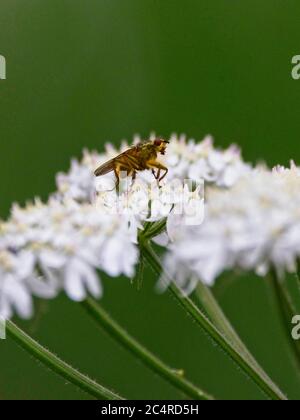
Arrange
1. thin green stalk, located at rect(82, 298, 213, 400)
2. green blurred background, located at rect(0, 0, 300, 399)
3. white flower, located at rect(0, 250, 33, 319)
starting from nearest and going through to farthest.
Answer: white flower, located at rect(0, 250, 33, 319), thin green stalk, located at rect(82, 298, 213, 400), green blurred background, located at rect(0, 0, 300, 399)

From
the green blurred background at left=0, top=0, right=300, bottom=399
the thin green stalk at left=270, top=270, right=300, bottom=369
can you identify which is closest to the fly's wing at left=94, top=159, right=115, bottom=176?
the thin green stalk at left=270, top=270, right=300, bottom=369

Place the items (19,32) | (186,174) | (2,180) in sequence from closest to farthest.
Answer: (186,174), (2,180), (19,32)

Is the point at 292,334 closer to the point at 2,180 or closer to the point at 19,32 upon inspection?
the point at 2,180

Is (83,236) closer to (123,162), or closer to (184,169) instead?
(123,162)

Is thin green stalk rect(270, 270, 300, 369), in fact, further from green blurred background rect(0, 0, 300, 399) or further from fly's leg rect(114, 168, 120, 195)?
green blurred background rect(0, 0, 300, 399)

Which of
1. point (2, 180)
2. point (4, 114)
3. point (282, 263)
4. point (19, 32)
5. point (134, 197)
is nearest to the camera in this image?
point (282, 263)

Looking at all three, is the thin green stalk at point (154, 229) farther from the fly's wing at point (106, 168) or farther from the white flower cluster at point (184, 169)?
the fly's wing at point (106, 168)

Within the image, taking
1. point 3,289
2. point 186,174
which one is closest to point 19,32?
point 186,174
